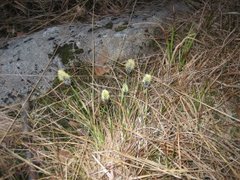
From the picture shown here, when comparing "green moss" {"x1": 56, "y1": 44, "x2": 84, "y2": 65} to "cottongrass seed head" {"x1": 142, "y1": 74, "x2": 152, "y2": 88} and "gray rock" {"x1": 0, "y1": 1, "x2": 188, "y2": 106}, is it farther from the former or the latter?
"cottongrass seed head" {"x1": 142, "y1": 74, "x2": 152, "y2": 88}

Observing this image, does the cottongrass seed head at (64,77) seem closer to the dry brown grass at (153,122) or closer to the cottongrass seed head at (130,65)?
the dry brown grass at (153,122)

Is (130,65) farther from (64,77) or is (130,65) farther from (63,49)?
(63,49)

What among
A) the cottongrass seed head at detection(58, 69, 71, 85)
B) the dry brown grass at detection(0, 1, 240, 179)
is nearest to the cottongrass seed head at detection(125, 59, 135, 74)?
the dry brown grass at detection(0, 1, 240, 179)

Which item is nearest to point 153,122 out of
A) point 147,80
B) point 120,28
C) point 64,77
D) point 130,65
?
point 147,80

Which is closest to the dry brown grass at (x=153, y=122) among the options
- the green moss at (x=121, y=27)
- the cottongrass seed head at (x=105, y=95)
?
the cottongrass seed head at (x=105, y=95)

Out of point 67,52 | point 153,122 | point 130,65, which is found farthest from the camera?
point 67,52

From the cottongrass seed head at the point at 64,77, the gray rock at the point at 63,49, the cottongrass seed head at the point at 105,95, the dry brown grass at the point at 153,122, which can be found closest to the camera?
the dry brown grass at the point at 153,122
